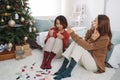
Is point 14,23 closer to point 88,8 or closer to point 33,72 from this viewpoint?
point 33,72

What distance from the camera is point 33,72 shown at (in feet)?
7.16

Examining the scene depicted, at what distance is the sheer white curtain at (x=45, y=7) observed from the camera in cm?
403

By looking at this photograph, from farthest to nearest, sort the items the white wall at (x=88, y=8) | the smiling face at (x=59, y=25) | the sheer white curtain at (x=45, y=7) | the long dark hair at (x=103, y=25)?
1. the white wall at (x=88, y=8)
2. the sheer white curtain at (x=45, y=7)
3. the smiling face at (x=59, y=25)
4. the long dark hair at (x=103, y=25)

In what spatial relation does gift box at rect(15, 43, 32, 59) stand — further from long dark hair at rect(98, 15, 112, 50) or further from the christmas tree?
long dark hair at rect(98, 15, 112, 50)

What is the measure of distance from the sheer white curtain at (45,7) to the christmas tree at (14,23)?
110 cm

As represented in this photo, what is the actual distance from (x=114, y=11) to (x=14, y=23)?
109 inches

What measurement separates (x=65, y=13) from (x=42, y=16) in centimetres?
97

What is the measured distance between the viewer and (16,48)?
8.98ft

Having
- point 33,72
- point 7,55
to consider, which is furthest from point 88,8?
point 33,72

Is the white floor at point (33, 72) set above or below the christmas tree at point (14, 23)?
below

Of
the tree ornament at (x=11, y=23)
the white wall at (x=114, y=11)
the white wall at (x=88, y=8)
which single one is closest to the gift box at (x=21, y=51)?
the tree ornament at (x=11, y=23)

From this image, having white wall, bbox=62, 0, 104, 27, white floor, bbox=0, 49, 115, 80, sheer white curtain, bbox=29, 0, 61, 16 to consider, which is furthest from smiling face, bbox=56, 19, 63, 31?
white wall, bbox=62, 0, 104, 27

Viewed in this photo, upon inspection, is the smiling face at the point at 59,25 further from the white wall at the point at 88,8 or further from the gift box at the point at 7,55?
the white wall at the point at 88,8

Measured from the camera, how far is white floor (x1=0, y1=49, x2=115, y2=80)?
202 cm
